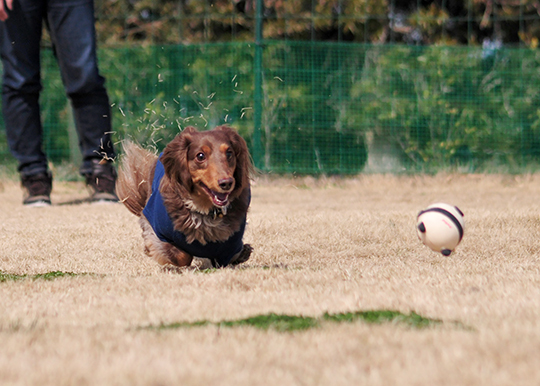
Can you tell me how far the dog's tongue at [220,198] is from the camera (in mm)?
3332

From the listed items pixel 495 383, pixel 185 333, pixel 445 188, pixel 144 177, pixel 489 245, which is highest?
pixel 495 383

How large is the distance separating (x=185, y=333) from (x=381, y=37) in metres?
9.64

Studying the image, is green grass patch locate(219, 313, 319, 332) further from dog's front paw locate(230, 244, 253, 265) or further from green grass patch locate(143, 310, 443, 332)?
dog's front paw locate(230, 244, 253, 265)

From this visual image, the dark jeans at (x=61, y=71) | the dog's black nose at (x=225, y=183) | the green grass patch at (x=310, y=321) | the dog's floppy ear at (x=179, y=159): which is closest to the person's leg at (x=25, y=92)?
the dark jeans at (x=61, y=71)

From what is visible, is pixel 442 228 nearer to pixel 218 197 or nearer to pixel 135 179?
pixel 218 197


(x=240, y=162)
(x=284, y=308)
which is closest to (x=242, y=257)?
(x=240, y=162)

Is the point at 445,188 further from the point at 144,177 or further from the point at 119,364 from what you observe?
the point at 119,364

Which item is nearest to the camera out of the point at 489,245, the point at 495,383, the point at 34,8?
the point at 495,383

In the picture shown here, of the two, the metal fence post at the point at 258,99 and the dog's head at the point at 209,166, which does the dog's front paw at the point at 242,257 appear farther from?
the metal fence post at the point at 258,99

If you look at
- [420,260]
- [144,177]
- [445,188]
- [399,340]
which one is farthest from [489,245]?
[445,188]

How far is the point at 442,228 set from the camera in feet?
11.5

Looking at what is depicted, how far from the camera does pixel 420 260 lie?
4129mm

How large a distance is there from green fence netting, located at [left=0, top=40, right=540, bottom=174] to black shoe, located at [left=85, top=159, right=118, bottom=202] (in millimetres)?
1963

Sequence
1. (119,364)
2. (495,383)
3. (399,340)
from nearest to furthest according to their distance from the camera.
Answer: (495,383) → (119,364) → (399,340)
